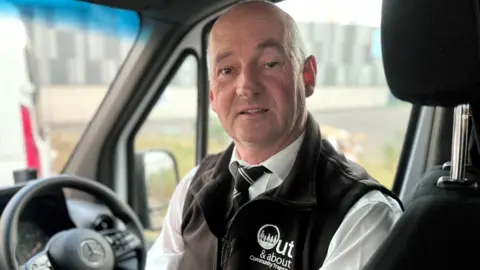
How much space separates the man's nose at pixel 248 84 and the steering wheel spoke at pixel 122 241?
2.58 feet

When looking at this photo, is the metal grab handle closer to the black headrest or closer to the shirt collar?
the black headrest

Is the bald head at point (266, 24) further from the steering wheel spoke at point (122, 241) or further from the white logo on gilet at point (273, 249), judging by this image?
the steering wheel spoke at point (122, 241)

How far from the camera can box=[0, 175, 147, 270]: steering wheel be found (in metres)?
1.83

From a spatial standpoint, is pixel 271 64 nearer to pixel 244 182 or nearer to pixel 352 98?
pixel 244 182

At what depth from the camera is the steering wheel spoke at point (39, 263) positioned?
1883mm

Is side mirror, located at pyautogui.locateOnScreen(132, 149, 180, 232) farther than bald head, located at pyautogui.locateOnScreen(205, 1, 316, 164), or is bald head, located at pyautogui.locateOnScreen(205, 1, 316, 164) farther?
side mirror, located at pyautogui.locateOnScreen(132, 149, 180, 232)

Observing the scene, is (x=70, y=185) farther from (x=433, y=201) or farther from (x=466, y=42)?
(x=466, y=42)

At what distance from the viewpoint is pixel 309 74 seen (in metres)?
1.80

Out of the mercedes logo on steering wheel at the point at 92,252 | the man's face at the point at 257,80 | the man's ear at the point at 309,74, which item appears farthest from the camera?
the mercedes logo on steering wheel at the point at 92,252

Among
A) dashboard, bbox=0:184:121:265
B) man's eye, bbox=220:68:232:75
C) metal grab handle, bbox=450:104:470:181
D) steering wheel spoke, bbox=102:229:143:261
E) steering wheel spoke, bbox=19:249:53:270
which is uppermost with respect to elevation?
man's eye, bbox=220:68:232:75

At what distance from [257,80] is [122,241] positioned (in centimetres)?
84

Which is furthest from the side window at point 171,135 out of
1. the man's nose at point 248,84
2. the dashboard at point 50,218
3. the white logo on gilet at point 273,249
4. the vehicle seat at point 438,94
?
the vehicle seat at point 438,94

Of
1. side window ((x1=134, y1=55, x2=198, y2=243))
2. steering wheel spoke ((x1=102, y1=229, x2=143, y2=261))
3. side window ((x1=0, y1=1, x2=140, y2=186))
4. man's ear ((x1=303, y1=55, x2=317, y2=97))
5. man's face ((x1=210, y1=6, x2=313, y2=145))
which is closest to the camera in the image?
man's face ((x1=210, y1=6, x2=313, y2=145))

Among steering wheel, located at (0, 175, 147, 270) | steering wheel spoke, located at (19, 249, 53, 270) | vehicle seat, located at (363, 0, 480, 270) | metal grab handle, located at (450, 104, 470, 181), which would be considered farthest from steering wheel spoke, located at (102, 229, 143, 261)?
metal grab handle, located at (450, 104, 470, 181)
